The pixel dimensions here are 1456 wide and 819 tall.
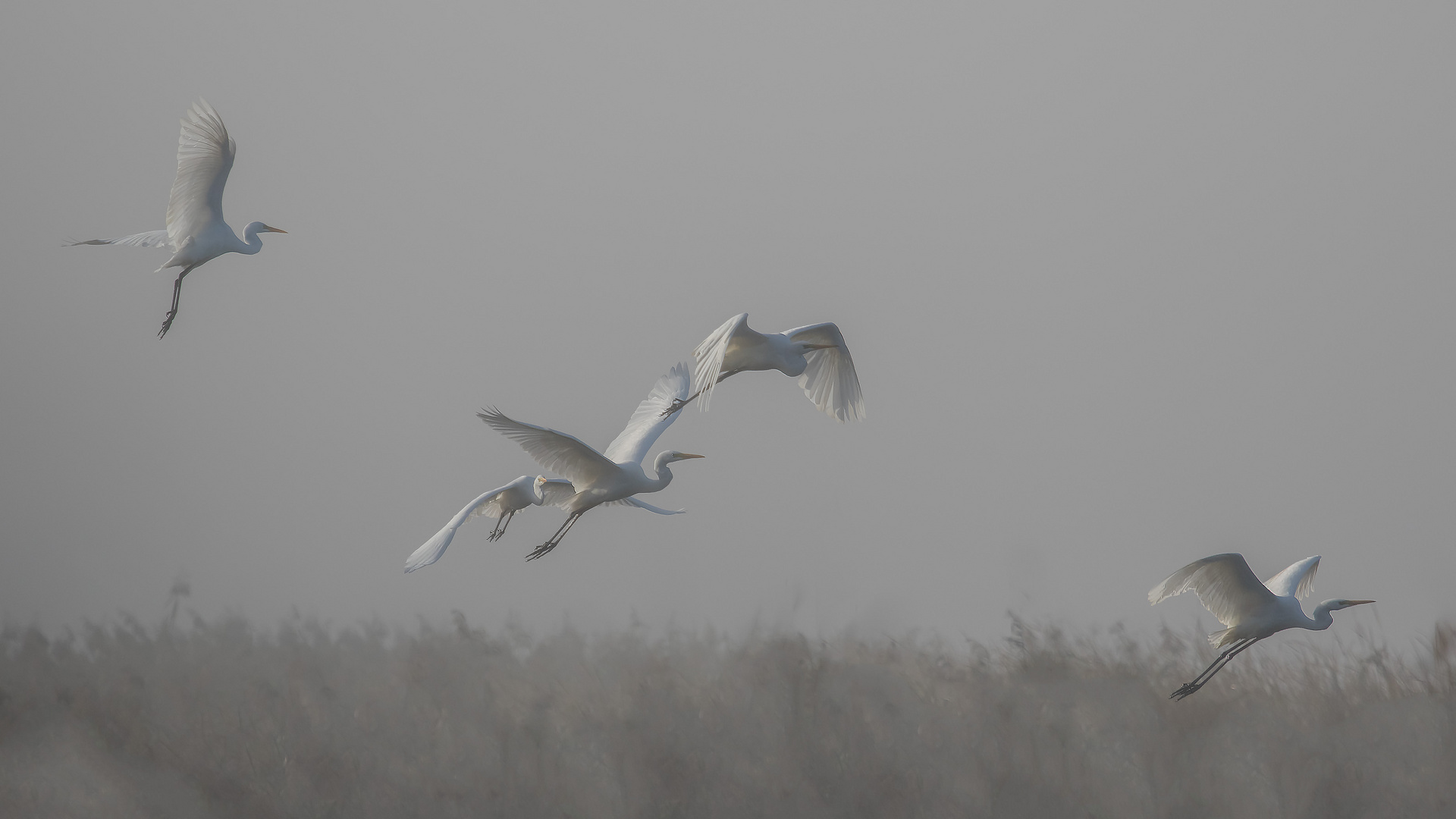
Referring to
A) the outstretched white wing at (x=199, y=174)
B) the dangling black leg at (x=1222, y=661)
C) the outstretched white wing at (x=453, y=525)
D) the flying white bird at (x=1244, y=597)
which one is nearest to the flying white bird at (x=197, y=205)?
the outstretched white wing at (x=199, y=174)

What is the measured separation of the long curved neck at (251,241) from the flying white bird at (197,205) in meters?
0.02

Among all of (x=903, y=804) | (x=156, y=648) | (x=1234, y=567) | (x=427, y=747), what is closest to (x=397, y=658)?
(x=427, y=747)

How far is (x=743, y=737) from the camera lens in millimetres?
18688

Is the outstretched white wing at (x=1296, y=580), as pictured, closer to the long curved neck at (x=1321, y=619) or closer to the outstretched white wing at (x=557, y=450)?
the long curved neck at (x=1321, y=619)

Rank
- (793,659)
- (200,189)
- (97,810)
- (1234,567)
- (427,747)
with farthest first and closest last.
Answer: (793,659) < (427,747) < (97,810) < (200,189) < (1234,567)

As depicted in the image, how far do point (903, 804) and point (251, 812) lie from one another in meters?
9.47

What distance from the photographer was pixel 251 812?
17484 millimetres

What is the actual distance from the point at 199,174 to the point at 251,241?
1.23 meters

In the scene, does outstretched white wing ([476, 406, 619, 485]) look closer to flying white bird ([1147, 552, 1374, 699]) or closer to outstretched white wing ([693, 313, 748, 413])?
outstretched white wing ([693, 313, 748, 413])

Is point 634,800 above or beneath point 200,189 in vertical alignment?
beneath

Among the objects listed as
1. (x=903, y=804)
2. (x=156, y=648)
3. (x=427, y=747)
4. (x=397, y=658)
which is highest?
(x=156, y=648)

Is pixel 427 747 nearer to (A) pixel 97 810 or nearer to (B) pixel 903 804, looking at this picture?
(A) pixel 97 810

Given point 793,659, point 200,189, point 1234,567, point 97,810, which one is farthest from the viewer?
point 793,659

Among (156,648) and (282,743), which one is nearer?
(282,743)
